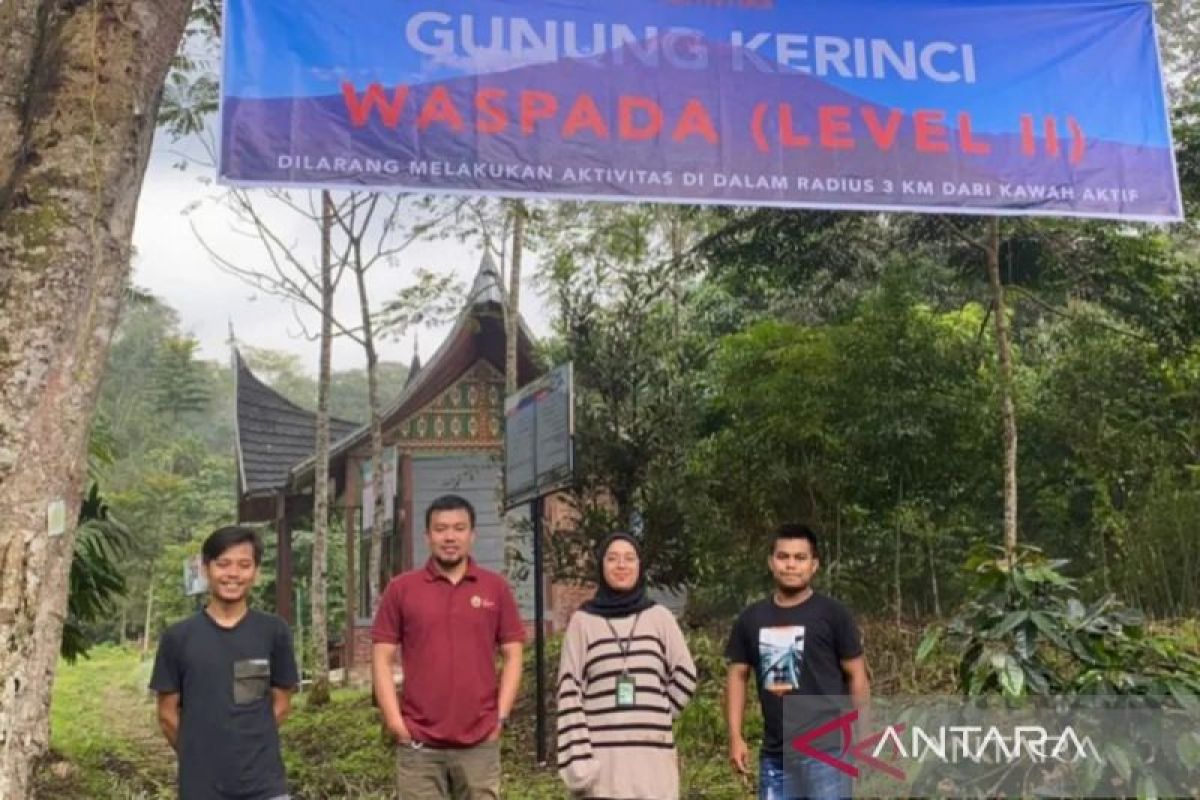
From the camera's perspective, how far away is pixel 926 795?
3.75m

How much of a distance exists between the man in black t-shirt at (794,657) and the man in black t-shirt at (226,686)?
1287mm

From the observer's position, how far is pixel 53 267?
11.1 feet

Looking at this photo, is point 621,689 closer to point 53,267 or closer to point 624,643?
→ point 624,643

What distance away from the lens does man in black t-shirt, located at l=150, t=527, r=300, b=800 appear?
2914mm

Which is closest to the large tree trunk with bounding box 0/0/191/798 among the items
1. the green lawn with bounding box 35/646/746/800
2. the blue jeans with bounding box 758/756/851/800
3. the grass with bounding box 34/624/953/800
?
the grass with bounding box 34/624/953/800

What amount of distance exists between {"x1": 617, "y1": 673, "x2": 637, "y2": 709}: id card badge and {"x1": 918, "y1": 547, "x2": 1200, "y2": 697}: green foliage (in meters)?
0.99

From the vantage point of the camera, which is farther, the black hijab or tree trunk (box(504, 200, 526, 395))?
tree trunk (box(504, 200, 526, 395))

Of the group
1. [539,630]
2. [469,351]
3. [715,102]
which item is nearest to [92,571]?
[539,630]

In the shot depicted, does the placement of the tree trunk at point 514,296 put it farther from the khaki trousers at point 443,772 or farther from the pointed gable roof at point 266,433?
the khaki trousers at point 443,772

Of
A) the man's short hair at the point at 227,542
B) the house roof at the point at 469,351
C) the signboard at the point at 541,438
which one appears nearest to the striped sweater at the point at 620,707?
the man's short hair at the point at 227,542

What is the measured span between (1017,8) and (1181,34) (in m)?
19.9

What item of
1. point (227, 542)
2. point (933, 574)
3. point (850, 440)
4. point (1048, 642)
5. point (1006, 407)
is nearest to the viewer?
point (227, 542)

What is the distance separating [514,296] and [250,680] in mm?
8272

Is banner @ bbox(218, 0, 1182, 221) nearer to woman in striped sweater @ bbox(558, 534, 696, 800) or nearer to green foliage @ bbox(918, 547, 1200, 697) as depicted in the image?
green foliage @ bbox(918, 547, 1200, 697)
